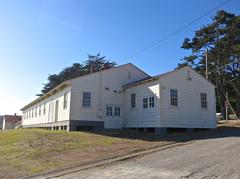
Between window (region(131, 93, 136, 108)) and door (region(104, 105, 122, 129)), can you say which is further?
door (region(104, 105, 122, 129))

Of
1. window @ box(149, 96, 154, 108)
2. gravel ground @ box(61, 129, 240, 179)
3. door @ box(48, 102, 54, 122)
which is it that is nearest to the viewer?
gravel ground @ box(61, 129, 240, 179)

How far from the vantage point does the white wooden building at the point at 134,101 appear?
20984mm

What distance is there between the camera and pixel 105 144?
15609mm

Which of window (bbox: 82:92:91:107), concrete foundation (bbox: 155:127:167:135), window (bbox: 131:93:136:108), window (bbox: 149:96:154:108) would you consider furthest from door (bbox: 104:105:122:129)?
concrete foundation (bbox: 155:127:167:135)

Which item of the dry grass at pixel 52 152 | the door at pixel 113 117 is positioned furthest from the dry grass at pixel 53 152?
the door at pixel 113 117

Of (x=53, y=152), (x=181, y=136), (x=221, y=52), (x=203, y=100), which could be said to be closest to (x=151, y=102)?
(x=181, y=136)

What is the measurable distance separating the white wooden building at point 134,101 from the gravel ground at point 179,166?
325 inches

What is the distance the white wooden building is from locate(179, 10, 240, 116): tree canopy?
1761 centimetres

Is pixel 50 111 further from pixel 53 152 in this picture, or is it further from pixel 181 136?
pixel 53 152

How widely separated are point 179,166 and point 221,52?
33121 millimetres

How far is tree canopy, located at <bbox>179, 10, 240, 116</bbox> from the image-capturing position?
129 feet

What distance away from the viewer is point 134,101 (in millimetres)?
23984

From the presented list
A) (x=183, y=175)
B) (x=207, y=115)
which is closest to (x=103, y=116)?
(x=207, y=115)

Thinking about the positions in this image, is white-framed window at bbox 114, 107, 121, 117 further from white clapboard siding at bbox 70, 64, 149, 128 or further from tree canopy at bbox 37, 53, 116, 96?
tree canopy at bbox 37, 53, 116, 96
